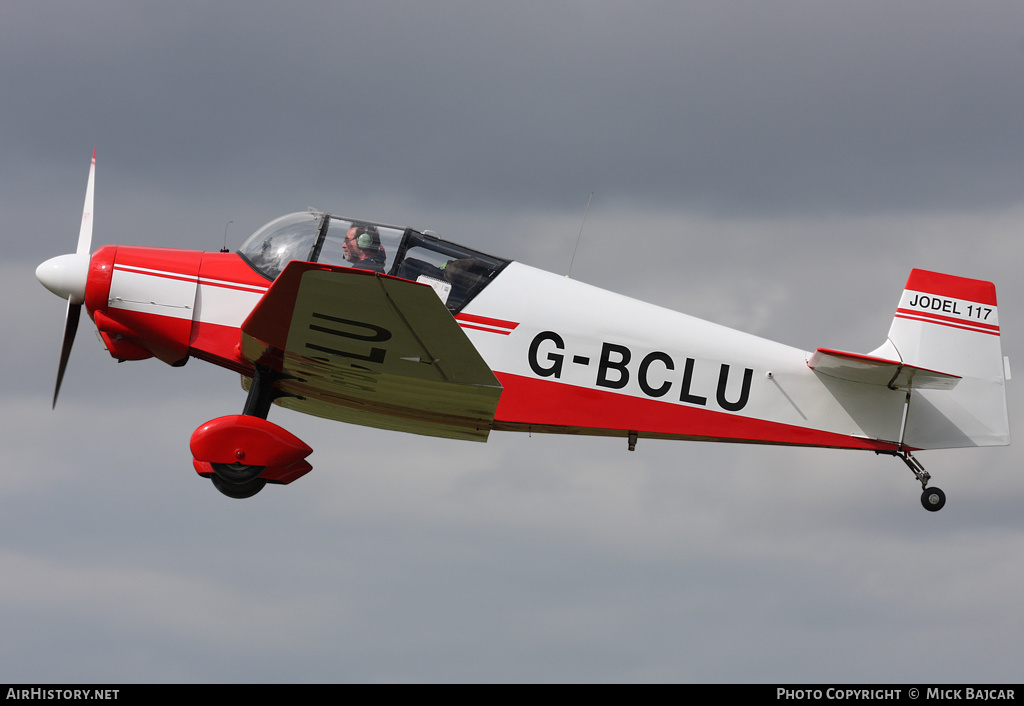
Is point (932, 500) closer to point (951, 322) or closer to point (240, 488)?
point (951, 322)

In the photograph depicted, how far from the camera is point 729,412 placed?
32.5ft

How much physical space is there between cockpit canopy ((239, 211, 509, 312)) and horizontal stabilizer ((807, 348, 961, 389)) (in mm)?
3398

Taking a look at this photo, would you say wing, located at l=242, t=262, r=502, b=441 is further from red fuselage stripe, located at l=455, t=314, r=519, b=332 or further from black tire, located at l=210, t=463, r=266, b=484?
black tire, located at l=210, t=463, r=266, b=484

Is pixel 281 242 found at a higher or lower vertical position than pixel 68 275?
higher

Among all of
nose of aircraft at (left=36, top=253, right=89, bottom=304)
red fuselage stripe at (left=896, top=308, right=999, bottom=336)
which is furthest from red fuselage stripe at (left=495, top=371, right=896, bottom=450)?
nose of aircraft at (left=36, top=253, right=89, bottom=304)

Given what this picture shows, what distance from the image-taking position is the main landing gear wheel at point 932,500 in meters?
10.0

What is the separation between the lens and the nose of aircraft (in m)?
9.53

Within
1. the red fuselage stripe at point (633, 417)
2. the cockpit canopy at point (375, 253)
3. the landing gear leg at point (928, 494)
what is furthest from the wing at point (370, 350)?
the landing gear leg at point (928, 494)

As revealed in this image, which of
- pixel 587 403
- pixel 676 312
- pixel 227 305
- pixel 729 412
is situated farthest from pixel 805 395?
pixel 227 305

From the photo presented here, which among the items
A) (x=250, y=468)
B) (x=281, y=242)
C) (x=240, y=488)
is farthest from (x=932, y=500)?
(x=281, y=242)

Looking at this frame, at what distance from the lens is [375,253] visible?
9383mm

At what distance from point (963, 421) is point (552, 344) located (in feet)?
14.5

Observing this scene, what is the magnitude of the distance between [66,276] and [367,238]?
2.94 metres

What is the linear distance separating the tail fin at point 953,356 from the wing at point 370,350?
4450 millimetres
